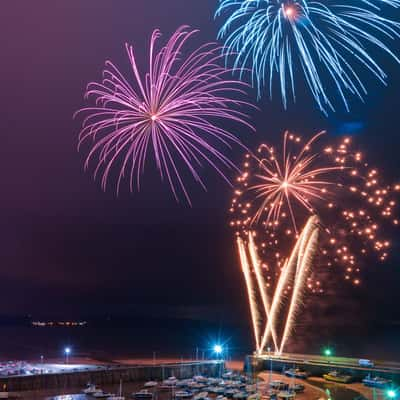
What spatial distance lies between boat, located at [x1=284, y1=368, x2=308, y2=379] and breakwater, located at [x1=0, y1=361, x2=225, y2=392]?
24.9 feet

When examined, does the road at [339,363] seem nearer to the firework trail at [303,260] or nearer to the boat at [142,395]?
the firework trail at [303,260]

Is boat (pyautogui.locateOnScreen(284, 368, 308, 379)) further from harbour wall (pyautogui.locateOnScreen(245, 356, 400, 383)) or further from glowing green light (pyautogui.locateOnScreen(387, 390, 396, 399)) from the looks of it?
glowing green light (pyautogui.locateOnScreen(387, 390, 396, 399))

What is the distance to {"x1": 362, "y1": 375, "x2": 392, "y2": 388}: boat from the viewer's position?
2840 cm

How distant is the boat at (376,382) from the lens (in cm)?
2840

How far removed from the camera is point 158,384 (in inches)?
1383

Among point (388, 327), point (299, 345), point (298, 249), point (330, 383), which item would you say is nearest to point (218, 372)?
point (330, 383)

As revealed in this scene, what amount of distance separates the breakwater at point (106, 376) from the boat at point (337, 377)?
1043 centimetres

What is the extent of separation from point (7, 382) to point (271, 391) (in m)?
16.2

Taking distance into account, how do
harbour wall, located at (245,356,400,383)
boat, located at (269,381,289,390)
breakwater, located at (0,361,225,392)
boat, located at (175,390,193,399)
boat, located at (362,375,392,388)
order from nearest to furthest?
boat, located at (362,375,392,388)
harbour wall, located at (245,356,400,383)
boat, located at (269,381,289,390)
boat, located at (175,390,193,399)
breakwater, located at (0,361,225,392)

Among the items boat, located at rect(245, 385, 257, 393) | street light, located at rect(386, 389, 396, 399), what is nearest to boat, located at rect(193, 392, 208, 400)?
boat, located at rect(245, 385, 257, 393)

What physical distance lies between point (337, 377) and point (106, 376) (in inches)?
619

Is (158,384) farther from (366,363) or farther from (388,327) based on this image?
(388,327)

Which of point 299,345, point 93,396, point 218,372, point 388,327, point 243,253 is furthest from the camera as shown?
point 388,327

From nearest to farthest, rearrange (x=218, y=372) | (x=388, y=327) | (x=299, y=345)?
(x=218, y=372)
(x=299, y=345)
(x=388, y=327)
